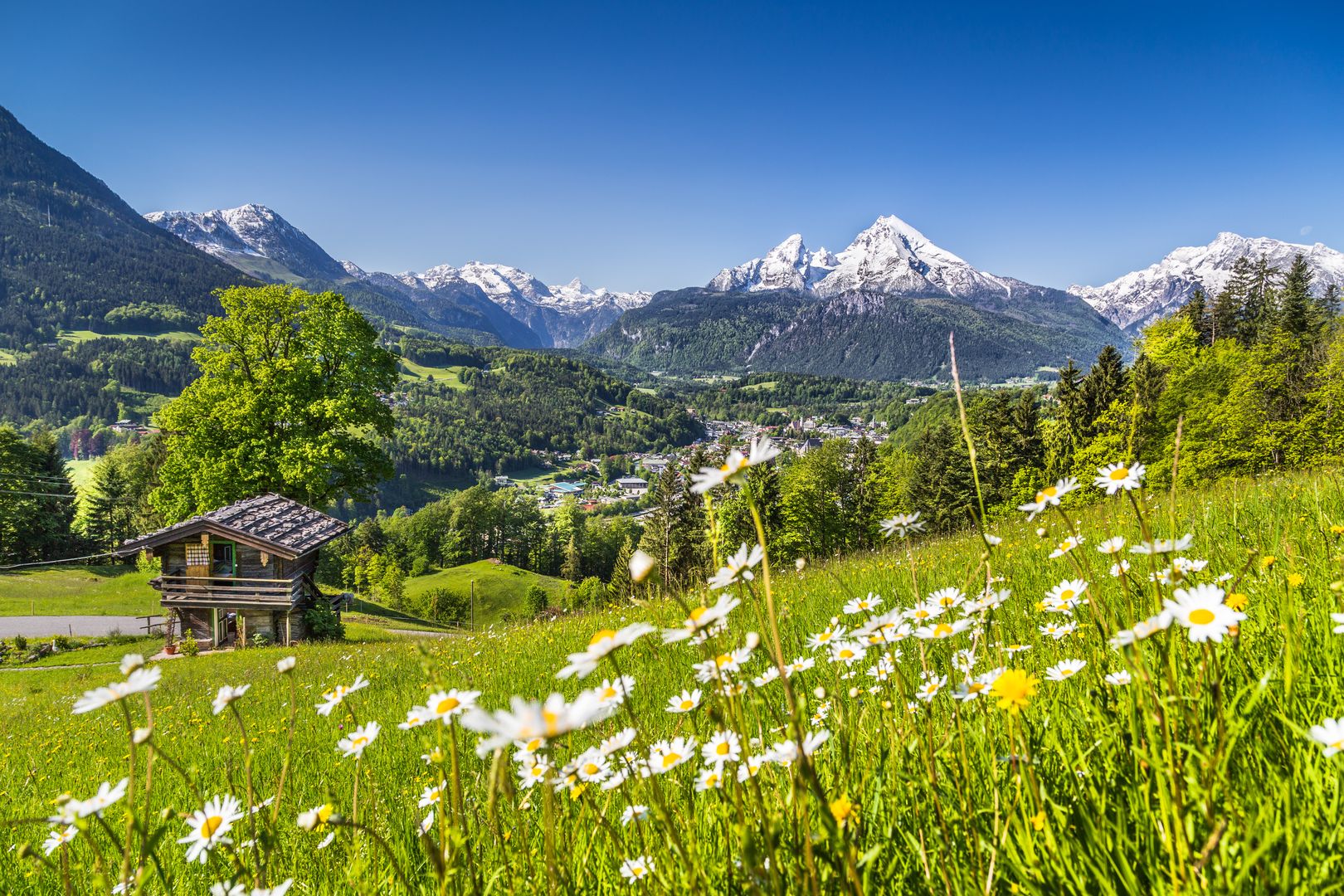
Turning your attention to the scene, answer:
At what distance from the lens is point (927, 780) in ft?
4.60

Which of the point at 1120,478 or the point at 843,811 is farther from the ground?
the point at 1120,478

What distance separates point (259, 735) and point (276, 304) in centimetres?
1965

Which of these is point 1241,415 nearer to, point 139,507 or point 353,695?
point 353,695

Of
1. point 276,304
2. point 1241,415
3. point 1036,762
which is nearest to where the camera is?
point 1036,762

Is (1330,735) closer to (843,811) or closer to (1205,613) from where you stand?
(1205,613)

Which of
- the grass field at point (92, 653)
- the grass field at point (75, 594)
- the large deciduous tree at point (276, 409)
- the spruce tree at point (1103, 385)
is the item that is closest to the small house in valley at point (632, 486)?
the spruce tree at point (1103, 385)

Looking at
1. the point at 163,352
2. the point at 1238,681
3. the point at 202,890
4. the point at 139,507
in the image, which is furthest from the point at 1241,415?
the point at 163,352

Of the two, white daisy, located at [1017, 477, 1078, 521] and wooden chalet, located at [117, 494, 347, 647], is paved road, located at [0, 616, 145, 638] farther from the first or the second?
white daisy, located at [1017, 477, 1078, 521]

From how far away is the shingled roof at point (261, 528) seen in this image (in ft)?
58.6

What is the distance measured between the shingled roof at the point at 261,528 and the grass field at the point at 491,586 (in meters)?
41.4

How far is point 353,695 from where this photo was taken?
611 centimetres

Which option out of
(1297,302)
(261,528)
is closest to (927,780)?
(261,528)

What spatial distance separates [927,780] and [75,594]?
37.4 metres

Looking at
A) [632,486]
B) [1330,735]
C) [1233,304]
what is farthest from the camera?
[632,486]
